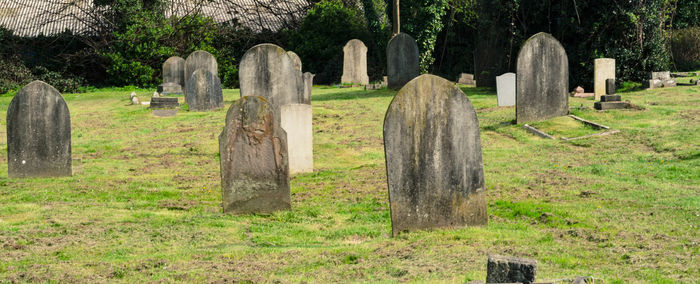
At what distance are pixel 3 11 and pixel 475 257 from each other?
109ft

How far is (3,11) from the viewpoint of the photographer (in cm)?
3444

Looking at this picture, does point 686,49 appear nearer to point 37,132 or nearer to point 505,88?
point 505,88

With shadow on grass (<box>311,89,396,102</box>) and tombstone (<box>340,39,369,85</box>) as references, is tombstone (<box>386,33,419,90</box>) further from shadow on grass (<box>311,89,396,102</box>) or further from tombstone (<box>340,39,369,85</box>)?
tombstone (<box>340,39,369,85</box>)

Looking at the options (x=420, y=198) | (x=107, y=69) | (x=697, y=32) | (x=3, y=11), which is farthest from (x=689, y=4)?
(x=3, y=11)

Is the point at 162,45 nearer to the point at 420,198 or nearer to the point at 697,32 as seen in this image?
the point at 697,32

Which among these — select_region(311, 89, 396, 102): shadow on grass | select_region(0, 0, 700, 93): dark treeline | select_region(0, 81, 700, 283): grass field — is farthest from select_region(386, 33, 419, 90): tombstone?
select_region(0, 81, 700, 283): grass field

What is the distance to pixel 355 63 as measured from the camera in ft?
100

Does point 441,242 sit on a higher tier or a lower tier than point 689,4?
lower

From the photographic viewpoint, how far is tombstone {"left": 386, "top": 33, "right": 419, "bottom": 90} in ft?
83.6

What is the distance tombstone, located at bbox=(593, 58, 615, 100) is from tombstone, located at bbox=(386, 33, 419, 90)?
7.21m

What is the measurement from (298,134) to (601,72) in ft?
34.1

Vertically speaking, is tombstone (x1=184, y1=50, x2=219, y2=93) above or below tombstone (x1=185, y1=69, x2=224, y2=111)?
above

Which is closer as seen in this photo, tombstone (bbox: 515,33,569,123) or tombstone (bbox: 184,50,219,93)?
tombstone (bbox: 515,33,569,123)

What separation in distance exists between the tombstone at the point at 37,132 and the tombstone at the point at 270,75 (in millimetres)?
3959
